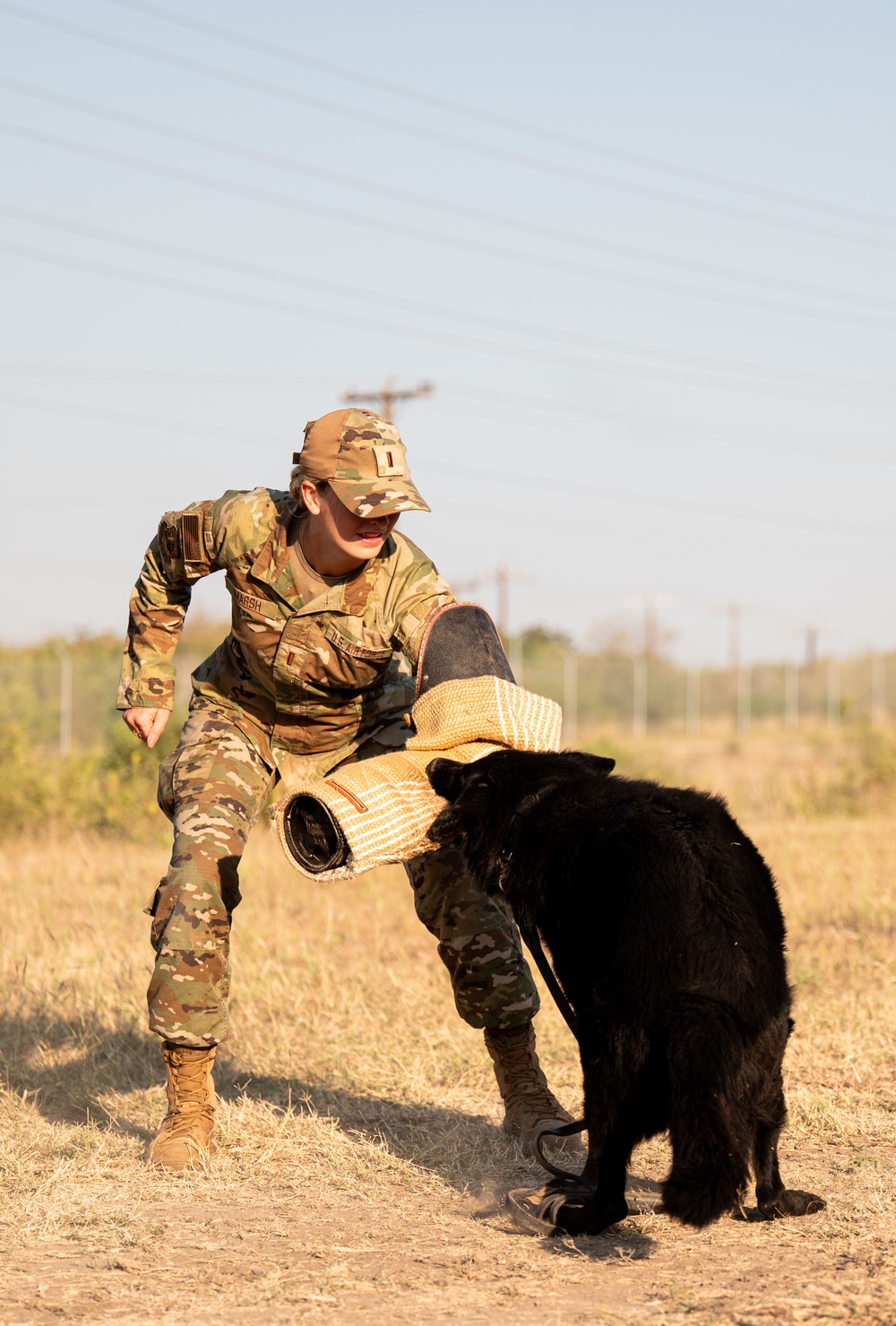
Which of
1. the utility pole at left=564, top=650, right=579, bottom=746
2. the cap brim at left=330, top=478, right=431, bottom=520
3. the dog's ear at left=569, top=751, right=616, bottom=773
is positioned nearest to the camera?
the dog's ear at left=569, top=751, right=616, bottom=773

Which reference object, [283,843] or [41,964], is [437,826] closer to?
[283,843]

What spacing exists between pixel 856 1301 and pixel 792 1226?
0.59 meters

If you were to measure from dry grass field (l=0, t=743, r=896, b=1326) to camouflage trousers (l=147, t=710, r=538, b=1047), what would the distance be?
1.41 feet

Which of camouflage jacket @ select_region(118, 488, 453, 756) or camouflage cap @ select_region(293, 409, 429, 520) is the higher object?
camouflage cap @ select_region(293, 409, 429, 520)

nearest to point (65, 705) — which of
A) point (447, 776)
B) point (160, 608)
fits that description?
point (160, 608)

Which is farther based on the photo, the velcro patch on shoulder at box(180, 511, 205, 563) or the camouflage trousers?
the velcro patch on shoulder at box(180, 511, 205, 563)

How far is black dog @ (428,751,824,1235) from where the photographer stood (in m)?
2.96

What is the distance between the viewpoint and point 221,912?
4.14 meters

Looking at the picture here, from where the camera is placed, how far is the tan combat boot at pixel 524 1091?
13.9 feet

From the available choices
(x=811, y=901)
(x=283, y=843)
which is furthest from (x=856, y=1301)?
(x=811, y=901)

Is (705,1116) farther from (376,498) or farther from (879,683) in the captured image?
(879,683)

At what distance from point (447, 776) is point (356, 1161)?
4.08 ft

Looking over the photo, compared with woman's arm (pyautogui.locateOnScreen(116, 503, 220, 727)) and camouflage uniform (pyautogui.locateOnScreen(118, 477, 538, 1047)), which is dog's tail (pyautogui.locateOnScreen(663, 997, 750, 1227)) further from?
woman's arm (pyautogui.locateOnScreen(116, 503, 220, 727))

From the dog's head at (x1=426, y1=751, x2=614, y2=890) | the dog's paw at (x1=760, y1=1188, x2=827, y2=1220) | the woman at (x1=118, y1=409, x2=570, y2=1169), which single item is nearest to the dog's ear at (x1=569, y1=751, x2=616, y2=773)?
the dog's head at (x1=426, y1=751, x2=614, y2=890)
